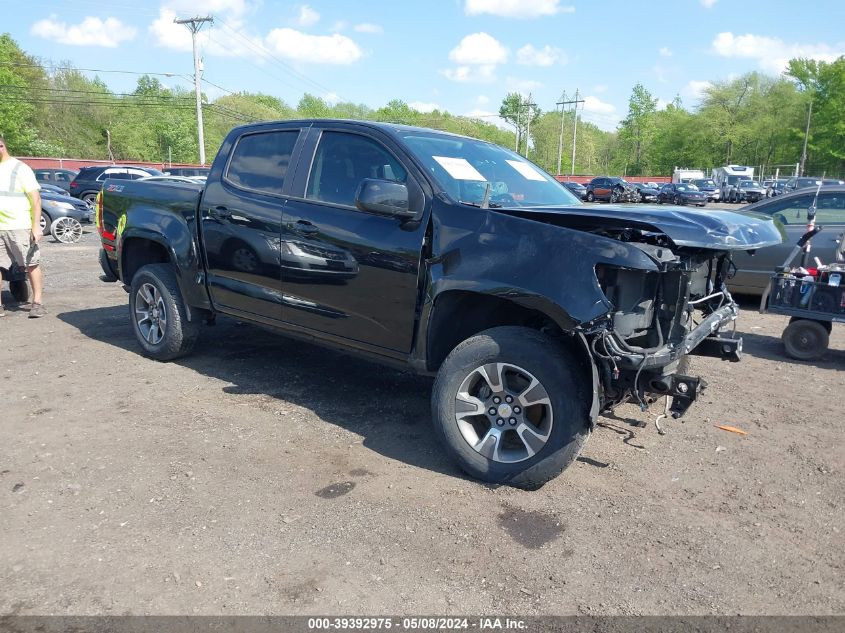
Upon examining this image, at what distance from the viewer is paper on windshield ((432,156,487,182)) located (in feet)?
13.4

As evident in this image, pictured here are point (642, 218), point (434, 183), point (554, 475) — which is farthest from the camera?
point (434, 183)

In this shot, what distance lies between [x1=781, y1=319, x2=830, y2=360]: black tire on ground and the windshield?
307 centimetres

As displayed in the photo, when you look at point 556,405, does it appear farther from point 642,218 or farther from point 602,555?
point 642,218

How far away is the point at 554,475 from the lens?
353 cm

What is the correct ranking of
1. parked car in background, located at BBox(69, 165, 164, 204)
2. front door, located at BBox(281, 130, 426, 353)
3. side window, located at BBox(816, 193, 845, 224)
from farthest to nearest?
parked car in background, located at BBox(69, 165, 164, 204) < side window, located at BBox(816, 193, 845, 224) < front door, located at BBox(281, 130, 426, 353)

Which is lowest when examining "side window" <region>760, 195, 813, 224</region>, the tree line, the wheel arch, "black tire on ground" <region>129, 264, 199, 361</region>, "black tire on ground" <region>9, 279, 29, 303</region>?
"black tire on ground" <region>9, 279, 29, 303</region>

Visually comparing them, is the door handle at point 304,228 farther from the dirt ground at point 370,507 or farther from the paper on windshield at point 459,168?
the dirt ground at point 370,507

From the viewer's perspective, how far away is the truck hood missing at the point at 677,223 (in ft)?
10.4

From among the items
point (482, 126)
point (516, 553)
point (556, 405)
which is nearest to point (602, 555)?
point (516, 553)

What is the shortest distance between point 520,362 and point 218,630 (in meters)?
1.87

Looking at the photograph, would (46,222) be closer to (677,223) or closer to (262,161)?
(262,161)

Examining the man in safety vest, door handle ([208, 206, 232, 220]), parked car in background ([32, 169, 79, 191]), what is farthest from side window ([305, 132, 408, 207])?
parked car in background ([32, 169, 79, 191])

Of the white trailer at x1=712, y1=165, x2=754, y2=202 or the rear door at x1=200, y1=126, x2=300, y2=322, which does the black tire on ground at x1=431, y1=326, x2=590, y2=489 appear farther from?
the white trailer at x1=712, y1=165, x2=754, y2=202

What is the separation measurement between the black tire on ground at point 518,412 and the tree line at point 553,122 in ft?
165
